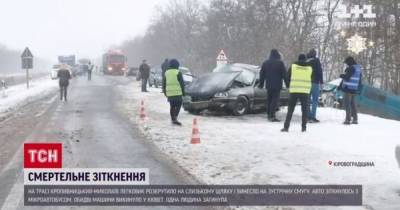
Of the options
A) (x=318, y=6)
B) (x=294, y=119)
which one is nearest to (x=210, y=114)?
(x=294, y=119)

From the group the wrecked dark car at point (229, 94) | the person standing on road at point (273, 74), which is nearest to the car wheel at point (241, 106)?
the wrecked dark car at point (229, 94)

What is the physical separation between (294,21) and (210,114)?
25.0m

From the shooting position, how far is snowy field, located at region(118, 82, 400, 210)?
777cm

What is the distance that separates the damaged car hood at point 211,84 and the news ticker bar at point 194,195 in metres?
9.48

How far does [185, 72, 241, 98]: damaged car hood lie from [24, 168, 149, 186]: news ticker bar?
8.45 metres

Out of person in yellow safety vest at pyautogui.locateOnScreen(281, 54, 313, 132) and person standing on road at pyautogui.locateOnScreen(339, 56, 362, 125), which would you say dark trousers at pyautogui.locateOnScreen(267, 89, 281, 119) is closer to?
person standing on road at pyautogui.locateOnScreen(339, 56, 362, 125)

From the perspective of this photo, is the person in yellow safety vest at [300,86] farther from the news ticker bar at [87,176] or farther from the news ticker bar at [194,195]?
the news ticker bar at [194,195]

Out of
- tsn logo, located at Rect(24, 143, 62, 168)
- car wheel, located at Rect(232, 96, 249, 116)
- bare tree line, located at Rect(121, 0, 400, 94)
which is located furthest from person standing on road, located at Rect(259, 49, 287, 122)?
bare tree line, located at Rect(121, 0, 400, 94)

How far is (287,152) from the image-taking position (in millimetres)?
9984

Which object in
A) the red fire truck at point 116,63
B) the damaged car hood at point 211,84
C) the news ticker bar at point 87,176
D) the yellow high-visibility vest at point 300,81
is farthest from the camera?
the red fire truck at point 116,63

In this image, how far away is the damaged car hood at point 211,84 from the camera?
16922 mm

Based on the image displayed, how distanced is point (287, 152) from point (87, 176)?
146 inches

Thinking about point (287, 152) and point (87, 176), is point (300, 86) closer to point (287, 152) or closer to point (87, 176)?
point (287, 152)

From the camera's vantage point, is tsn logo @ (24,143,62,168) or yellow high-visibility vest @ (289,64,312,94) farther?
yellow high-visibility vest @ (289,64,312,94)
